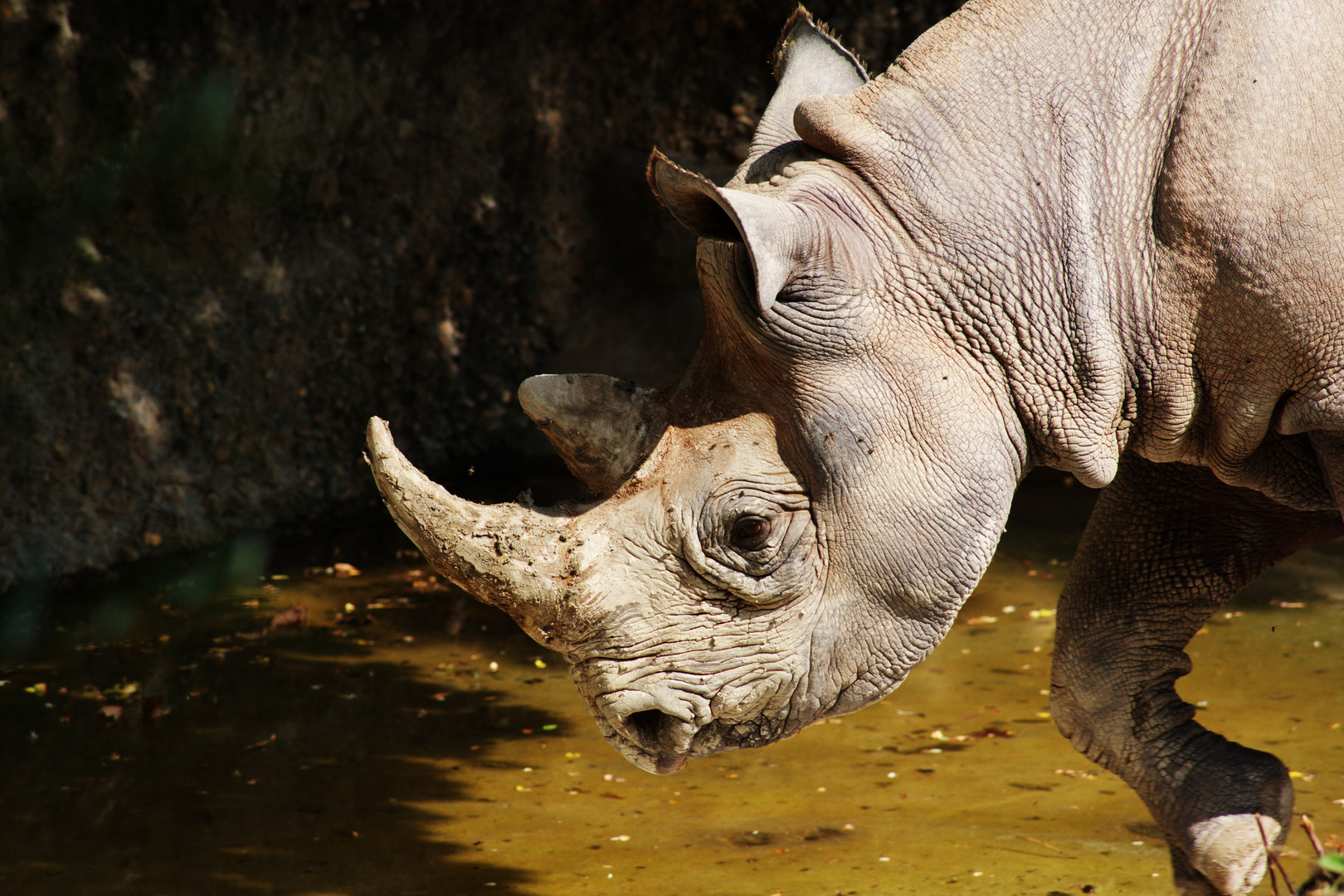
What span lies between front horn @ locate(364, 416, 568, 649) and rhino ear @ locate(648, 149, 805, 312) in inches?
25.9

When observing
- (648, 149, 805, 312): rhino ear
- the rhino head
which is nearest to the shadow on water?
the rhino head

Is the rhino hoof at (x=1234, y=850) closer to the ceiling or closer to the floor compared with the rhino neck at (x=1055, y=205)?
closer to the floor

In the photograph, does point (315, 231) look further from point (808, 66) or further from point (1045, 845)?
point (1045, 845)

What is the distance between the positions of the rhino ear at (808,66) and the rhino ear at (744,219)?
558 millimetres

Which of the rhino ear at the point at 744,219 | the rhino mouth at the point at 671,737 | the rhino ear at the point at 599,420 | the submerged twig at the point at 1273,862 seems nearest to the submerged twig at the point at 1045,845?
the submerged twig at the point at 1273,862

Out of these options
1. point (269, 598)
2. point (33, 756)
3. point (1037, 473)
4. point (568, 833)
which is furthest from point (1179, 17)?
point (1037, 473)

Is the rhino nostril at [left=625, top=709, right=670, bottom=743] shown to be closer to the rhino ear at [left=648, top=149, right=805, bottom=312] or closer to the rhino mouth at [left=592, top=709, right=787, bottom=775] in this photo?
the rhino mouth at [left=592, top=709, right=787, bottom=775]

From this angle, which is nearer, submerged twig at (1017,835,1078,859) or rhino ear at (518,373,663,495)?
rhino ear at (518,373,663,495)

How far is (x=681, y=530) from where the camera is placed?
2768 millimetres

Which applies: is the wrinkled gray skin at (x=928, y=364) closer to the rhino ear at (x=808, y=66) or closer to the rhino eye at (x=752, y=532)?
the rhino eye at (x=752, y=532)

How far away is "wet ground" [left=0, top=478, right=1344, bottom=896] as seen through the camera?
417cm

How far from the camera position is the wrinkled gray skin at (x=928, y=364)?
2.69 meters

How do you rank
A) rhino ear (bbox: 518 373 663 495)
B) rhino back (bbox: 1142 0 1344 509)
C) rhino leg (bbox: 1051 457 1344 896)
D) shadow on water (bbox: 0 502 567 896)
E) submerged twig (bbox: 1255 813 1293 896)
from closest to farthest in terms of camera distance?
submerged twig (bbox: 1255 813 1293 896) → rhino back (bbox: 1142 0 1344 509) → rhino ear (bbox: 518 373 663 495) → rhino leg (bbox: 1051 457 1344 896) → shadow on water (bbox: 0 502 567 896)

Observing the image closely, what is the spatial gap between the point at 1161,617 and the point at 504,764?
100 inches
